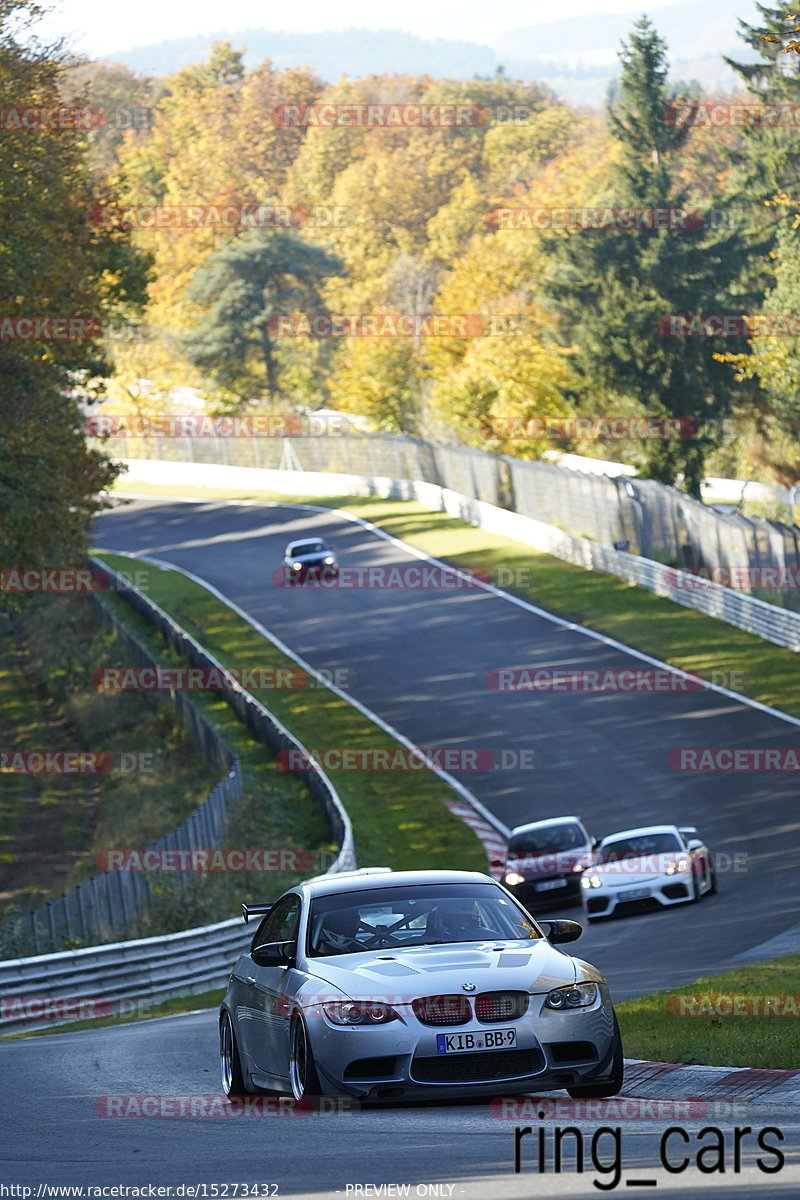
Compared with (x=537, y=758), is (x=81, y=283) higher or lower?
higher

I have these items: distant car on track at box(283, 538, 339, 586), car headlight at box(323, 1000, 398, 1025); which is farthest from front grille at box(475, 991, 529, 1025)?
distant car on track at box(283, 538, 339, 586)

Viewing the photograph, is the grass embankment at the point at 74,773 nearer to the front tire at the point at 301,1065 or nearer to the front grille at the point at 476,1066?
the front tire at the point at 301,1065

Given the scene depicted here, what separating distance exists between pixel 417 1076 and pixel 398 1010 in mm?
346

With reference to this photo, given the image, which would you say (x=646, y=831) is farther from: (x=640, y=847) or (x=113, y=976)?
(x=113, y=976)

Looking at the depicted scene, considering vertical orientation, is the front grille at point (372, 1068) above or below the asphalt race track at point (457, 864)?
above

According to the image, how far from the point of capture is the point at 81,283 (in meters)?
41.2

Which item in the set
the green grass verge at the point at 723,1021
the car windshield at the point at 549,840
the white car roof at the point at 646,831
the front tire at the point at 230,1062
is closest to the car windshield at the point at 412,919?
the front tire at the point at 230,1062

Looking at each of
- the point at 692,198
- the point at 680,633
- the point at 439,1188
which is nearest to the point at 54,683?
the point at 680,633

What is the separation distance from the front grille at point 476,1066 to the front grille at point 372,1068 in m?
0.12

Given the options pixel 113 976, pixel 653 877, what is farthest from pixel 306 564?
pixel 113 976

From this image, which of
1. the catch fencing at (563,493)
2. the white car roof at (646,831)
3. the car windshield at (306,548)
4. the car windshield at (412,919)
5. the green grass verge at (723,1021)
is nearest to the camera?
the car windshield at (412,919)

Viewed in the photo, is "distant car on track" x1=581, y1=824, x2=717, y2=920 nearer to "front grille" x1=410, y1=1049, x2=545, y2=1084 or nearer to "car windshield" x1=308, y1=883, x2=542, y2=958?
"car windshield" x1=308, y1=883, x2=542, y2=958

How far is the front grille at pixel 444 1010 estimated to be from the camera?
349 inches

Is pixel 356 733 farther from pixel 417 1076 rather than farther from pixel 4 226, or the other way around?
pixel 417 1076
